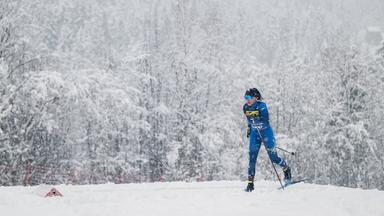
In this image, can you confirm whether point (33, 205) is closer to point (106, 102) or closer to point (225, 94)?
point (106, 102)

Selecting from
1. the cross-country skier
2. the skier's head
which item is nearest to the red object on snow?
the cross-country skier

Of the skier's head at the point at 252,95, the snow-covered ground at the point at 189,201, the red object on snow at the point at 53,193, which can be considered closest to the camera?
the snow-covered ground at the point at 189,201

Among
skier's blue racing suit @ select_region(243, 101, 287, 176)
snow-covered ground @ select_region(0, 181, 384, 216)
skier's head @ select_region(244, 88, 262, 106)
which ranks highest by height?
skier's head @ select_region(244, 88, 262, 106)

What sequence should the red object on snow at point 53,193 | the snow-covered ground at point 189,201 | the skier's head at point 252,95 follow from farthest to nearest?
the skier's head at point 252,95
the red object on snow at point 53,193
the snow-covered ground at point 189,201

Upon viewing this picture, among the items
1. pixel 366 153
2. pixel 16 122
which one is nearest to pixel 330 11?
pixel 366 153

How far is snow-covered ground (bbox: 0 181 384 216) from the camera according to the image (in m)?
5.81

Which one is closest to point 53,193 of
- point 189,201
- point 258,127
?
point 189,201

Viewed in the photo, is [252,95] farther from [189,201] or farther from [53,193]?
[53,193]

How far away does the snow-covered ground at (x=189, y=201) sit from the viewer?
5.81 meters

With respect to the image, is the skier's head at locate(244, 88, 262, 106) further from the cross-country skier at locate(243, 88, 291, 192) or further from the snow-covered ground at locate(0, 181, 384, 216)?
the snow-covered ground at locate(0, 181, 384, 216)

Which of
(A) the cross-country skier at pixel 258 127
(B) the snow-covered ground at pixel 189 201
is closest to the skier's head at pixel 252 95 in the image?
(A) the cross-country skier at pixel 258 127

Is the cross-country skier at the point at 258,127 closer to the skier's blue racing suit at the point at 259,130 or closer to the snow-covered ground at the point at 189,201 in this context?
the skier's blue racing suit at the point at 259,130

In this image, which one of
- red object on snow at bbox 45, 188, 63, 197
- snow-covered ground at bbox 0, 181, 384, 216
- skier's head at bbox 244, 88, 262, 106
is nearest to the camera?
snow-covered ground at bbox 0, 181, 384, 216

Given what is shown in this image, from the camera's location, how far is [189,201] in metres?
6.74
